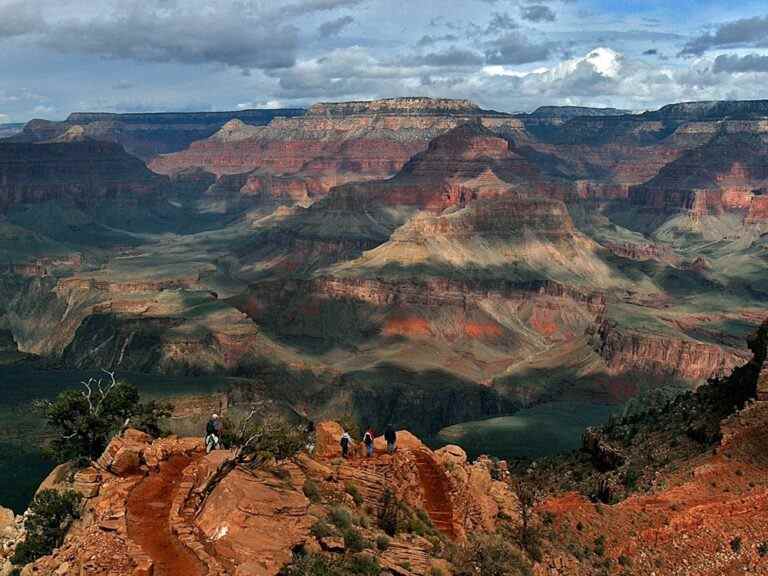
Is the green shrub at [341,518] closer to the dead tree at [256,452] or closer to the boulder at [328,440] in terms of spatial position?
the dead tree at [256,452]

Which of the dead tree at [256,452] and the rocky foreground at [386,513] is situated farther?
the dead tree at [256,452]

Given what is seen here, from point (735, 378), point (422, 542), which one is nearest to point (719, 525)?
point (735, 378)

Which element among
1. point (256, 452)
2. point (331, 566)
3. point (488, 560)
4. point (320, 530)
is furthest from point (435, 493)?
point (331, 566)

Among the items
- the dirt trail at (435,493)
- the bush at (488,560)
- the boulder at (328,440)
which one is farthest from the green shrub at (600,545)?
the boulder at (328,440)

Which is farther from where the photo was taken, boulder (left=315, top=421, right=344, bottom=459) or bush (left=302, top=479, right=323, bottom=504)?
boulder (left=315, top=421, right=344, bottom=459)

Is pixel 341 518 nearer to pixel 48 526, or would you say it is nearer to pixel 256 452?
pixel 256 452

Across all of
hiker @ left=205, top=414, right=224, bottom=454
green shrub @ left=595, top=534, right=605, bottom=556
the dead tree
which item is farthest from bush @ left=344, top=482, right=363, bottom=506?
green shrub @ left=595, top=534, right=605, bottom=556

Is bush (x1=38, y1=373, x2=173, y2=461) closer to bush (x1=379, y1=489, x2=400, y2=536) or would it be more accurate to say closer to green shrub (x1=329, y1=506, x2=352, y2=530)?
bush (x1=379, y1=489, x2=400, y2=536)
